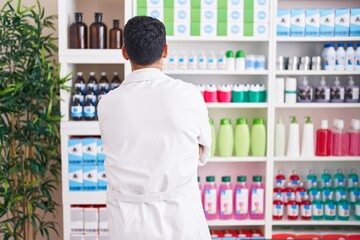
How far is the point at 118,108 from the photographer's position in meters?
1.73

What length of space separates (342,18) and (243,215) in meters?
1.58

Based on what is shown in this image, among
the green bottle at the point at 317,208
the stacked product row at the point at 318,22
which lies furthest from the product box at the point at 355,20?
→ the green bottle at the point at 317,208

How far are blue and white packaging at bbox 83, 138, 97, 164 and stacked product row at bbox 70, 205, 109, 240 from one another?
1.08ft

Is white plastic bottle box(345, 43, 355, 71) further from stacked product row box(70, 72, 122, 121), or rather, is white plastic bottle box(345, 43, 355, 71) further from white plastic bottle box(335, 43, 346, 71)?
stacked product row box(70, 72, 122, 121)

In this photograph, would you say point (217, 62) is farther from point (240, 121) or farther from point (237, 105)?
point (240, 121)

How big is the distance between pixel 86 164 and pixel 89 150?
3.8 inches

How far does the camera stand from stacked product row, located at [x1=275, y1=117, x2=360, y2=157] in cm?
357

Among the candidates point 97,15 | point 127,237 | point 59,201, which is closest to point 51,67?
point 97,15

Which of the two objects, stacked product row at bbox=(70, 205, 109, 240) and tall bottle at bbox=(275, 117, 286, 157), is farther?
tall bottle at bbox=(275, 117, 286, 157)

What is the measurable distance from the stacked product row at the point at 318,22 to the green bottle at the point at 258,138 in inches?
26.2

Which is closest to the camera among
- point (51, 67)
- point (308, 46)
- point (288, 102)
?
point (51, 67)

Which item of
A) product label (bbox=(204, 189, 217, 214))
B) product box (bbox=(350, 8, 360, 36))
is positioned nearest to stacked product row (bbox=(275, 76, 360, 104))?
product box (bbox=(350, 8, 360, 36))

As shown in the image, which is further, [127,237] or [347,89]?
[347,89]

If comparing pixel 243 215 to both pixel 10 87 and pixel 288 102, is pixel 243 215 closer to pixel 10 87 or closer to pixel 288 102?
pixel 288 102
